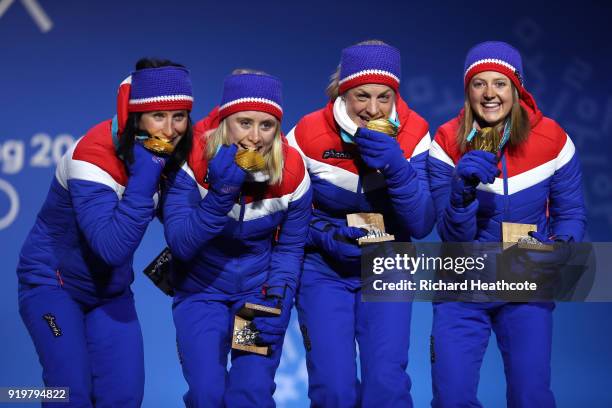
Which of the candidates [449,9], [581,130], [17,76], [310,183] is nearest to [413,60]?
[449,9]

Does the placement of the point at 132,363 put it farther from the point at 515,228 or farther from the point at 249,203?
the point at 515,228

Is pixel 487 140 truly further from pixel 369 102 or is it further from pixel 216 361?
pixel 216 361

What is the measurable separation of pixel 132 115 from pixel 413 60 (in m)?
2.33

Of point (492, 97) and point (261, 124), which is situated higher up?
point (492, 97)

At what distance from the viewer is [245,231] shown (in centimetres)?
443

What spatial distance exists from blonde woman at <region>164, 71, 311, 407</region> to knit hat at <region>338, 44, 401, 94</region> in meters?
0.33

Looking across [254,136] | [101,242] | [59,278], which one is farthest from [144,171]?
[59,278]

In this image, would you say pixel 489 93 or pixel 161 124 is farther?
pixel 489 93

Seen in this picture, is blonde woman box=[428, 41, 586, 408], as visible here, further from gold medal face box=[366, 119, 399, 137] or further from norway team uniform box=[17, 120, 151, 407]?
norway team uniform box=[17, 120, 151, 407]

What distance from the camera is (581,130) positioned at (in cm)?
631

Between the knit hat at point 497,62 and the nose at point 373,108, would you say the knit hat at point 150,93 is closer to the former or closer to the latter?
the nose at point 373,108

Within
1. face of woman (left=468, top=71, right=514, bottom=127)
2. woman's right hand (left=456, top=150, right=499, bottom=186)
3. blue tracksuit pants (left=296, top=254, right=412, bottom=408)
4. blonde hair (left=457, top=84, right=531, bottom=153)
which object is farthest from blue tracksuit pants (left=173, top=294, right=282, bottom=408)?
face of woman (left=468, top=71, right=514, bottom=127)

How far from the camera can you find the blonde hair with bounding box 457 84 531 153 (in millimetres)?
4559

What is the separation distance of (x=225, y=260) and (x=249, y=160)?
19.3 inches
